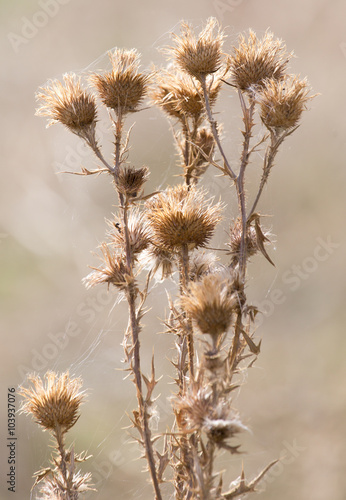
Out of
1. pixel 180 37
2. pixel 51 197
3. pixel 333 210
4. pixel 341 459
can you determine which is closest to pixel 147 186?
pixel 51 197

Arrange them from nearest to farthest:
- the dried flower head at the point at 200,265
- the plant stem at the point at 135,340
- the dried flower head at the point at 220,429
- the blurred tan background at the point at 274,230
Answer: the dried flower head at the point at 220,429 < the plant stem at the point at 135,340 < the dried flower head at the point at 200,265 < the blurred tan background at the point at 274,230

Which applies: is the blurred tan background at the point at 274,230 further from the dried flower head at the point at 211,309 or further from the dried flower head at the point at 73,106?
the dried flower head at the point at 211,309

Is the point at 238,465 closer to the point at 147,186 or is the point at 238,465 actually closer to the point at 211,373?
the point at 147,186

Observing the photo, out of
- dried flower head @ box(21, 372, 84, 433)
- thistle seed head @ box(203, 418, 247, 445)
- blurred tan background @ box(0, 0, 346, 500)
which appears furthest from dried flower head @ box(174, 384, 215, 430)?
blurred tan background @ box(0, 0, 346, 500)

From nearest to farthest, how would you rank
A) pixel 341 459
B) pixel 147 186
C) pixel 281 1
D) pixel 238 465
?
pixel 147 186 < pixel 238 465 < pixel 341 459 < pixel 281 1

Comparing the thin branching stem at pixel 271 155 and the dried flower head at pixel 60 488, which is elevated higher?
the thin branching stem at pixel 271 155

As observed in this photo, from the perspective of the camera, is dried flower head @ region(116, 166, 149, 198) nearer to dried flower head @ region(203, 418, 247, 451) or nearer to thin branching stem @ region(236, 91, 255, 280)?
thin branching stem @ region(236, 91, 255, 280)

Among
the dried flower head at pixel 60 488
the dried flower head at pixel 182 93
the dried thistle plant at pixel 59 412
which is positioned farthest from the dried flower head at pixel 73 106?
the dried flower head at pixel 60 488
